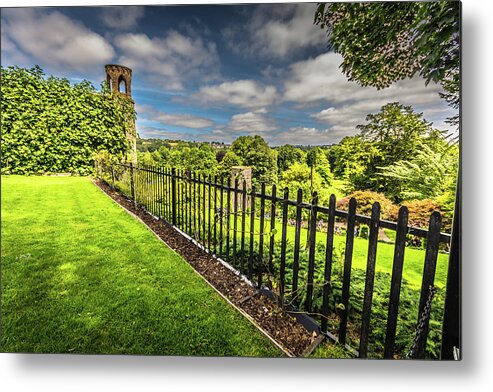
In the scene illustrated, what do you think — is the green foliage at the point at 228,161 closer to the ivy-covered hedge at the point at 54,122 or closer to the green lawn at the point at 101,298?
the ivy-covered hedge at the point at 54,122

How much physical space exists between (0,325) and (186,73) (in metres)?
2.56

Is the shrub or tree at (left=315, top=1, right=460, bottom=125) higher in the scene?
tree at (left=315, top=1, right=460, bottom=125)

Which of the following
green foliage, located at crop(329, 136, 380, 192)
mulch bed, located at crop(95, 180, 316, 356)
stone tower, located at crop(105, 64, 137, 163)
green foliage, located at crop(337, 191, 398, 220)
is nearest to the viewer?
mulch bed, located at crop(95, 180, 316, 356)

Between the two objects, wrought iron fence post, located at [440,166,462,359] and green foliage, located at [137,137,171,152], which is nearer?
wrought iron fence post, located at [440,166,462,359]

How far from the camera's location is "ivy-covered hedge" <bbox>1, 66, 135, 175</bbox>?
1.91 metres

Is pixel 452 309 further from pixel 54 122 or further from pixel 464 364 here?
pixel 54 122

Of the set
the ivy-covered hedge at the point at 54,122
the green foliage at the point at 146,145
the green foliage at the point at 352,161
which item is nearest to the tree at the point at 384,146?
the green foliage at the point at 352,161

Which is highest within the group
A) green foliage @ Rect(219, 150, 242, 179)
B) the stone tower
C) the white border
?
the stone tower

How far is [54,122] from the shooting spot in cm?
229

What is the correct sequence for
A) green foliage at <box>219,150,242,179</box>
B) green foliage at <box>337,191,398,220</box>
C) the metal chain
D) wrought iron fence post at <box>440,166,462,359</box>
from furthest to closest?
1. green foliage at <box>219,150,242,179</box>
2. green foliage at <box>337,191,398,220</box>
3. wrought iron fence post at <box>440,166,462,359</box>
4. the metal chain

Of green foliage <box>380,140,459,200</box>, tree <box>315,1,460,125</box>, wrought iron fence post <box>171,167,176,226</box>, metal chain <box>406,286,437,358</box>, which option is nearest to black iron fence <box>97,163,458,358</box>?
metal chain <box>406,286,437,358</box>

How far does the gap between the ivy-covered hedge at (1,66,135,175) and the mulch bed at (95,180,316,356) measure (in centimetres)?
157

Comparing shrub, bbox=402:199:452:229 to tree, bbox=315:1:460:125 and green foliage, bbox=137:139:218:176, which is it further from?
green foliage, bbox=137:139:218:176

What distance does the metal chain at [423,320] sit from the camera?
4.02 ft
